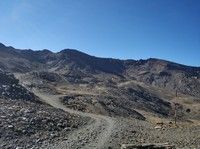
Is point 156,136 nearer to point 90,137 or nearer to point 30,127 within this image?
point 90,137

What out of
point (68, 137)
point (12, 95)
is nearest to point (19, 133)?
point (68, 137)

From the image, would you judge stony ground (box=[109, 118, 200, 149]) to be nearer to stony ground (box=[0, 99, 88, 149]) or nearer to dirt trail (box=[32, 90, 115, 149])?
dirt trail (box=[32, 90, 115, 149])

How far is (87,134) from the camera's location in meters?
27.9

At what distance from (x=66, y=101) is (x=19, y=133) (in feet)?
118

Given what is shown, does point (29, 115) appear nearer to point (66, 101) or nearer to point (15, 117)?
point (15, 117)

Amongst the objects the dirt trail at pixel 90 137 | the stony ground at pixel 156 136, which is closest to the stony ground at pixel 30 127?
the dirt trail at pixel 90 137

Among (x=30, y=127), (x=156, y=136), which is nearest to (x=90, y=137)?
(x=30, y=127)

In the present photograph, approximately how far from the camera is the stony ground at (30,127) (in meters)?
23.7

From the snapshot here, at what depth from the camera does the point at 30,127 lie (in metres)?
27.0

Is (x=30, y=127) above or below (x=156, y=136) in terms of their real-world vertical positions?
above

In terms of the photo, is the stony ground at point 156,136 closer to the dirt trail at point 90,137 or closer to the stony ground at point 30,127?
the dirt trail at point 90,137

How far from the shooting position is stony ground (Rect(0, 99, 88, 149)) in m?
23.7

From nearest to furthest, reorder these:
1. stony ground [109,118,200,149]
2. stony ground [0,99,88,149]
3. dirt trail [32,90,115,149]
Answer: stony ground [0,99,88,149], dirt trail [32,90,115,149], stony ground [109,118,200,149]

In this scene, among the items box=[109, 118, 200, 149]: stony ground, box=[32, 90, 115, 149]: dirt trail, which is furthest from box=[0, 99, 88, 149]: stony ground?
box=[109, 118, 200, 149]: stony ground
